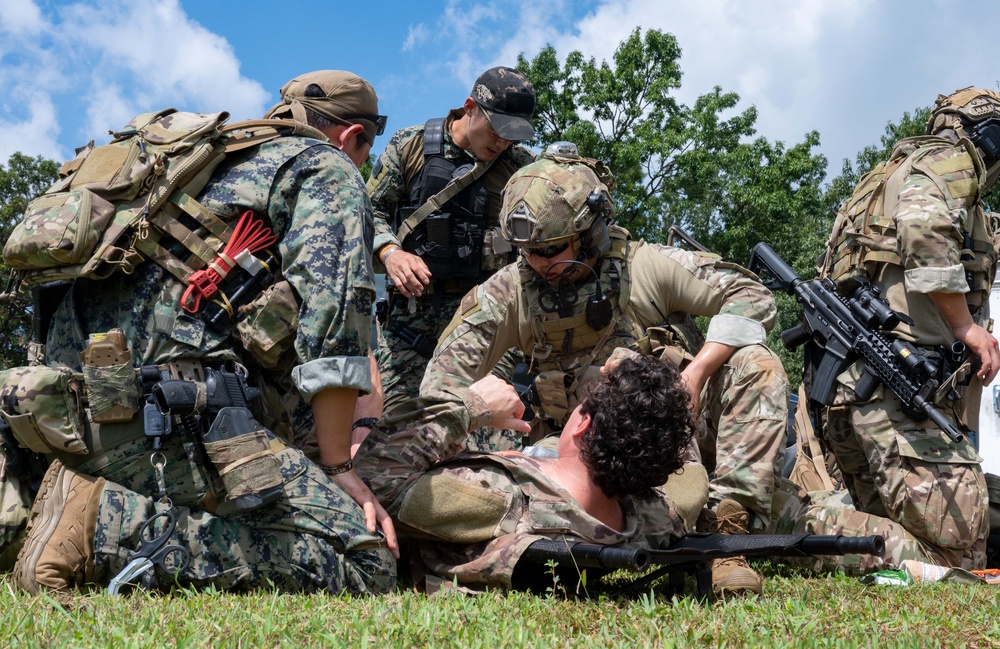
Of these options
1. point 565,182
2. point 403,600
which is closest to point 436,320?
point 565,182

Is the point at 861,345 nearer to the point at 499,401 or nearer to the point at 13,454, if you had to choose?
the point at 499,401

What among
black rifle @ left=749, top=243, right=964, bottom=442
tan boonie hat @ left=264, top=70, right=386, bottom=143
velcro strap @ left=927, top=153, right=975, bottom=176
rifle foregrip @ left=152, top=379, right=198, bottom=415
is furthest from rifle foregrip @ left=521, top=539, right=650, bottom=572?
velcro strap @ left=927, top=153, right=975, bottom=176

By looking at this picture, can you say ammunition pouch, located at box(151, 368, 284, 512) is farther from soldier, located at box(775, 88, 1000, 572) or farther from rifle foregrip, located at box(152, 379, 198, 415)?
soldier, located at box(775, 88, 1000, 572)

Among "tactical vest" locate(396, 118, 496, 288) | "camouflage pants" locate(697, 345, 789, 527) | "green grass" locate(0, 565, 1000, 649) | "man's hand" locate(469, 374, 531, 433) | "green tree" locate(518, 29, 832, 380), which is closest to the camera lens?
"green grass" locate(0, 565, 1000, 649)

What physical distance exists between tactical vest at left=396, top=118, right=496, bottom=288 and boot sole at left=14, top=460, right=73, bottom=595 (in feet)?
10.6

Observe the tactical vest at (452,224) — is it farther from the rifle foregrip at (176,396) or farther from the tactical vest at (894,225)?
the rifle foregrip at (176,396)

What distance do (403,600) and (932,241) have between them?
3.73 m

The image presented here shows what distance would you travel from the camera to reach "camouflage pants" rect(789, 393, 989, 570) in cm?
536

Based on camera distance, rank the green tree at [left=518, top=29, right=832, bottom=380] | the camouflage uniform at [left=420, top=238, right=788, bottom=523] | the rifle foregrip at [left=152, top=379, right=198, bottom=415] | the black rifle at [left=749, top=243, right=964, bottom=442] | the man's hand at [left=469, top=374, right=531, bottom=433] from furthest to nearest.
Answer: the green tree at [left=518, top=29, right=832, bottom=380]
the black rifle at [left=749, top=243, right=964, bottom=442]
the camouflage uniform at [left=420, top=238, right=788, bottom=523]
the man's hand at [left=469, top=374, right=531, bottom=433]
the rifle foregrip at [left=152, top=379, right=198, bottom=415]

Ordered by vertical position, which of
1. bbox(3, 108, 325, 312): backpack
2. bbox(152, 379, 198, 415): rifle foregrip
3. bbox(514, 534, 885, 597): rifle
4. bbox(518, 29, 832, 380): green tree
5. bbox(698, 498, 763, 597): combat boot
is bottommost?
bbox(698, 498, 763, 597): combat boot

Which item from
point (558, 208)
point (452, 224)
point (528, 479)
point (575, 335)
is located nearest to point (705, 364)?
point (575, 335)

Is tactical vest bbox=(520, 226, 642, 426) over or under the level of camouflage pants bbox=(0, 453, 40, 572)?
over

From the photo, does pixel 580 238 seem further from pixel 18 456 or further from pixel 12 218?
pixel 12 218

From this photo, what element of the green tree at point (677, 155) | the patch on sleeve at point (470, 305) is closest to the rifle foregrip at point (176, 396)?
the patch on sleeve at point (470, 305)
